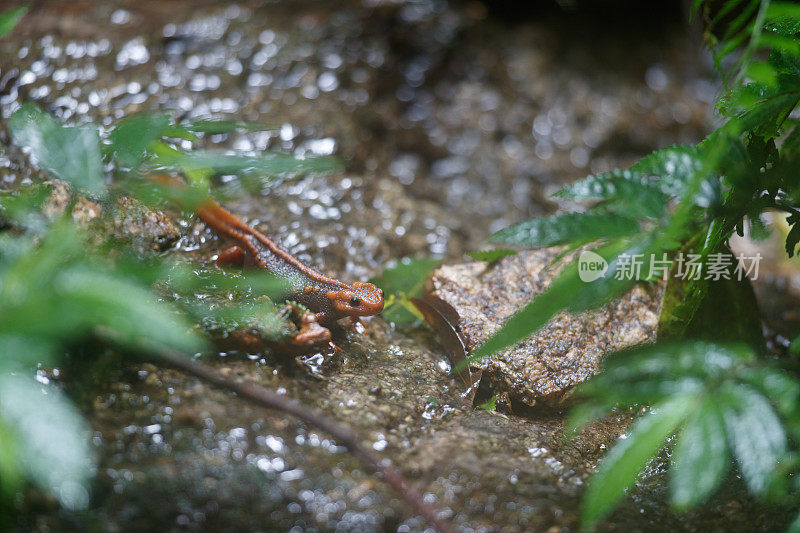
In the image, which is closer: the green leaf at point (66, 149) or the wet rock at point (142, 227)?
the green leaf at point (66, 149)

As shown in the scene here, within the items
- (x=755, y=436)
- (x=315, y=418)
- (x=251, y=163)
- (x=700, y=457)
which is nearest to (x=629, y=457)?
(x=700, y=457)

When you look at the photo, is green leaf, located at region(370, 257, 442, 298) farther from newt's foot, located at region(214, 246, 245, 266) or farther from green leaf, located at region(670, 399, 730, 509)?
green leaf, located at region(670, 399, 730, 509)

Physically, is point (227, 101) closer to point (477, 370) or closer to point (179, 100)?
point (179, 100)

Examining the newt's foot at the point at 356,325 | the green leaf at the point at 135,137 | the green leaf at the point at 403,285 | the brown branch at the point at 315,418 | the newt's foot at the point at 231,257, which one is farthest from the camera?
the green leaf at the point at 403,285

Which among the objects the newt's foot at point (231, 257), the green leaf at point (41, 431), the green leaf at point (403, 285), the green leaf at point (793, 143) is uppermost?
the green leaf at point (793, 143)

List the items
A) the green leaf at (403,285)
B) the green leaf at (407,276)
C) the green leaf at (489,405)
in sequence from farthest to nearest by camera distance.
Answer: the green leaf at (407,276)
the green leaf at (403,285)
the green leaf at (489,405)

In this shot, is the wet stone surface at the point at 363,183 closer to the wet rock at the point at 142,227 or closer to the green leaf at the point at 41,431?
the wet rock at the point at 142,227

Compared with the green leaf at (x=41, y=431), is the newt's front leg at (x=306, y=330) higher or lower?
lower

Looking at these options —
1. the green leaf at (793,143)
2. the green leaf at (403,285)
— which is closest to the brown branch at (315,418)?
the green leaf at (403,285)

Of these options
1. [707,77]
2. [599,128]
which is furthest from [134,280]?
[707,77]
